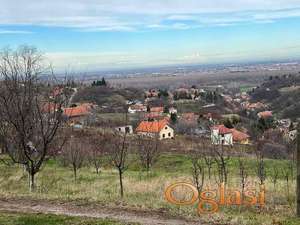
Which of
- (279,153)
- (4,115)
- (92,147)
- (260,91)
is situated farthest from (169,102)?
(4,115)

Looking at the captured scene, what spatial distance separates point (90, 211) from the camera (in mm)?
9164

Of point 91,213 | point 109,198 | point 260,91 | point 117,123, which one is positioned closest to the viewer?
point 91,213

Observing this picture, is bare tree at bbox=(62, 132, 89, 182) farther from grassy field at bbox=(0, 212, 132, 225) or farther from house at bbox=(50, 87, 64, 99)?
grassy field at bbox=(0, 212, 132, 225)

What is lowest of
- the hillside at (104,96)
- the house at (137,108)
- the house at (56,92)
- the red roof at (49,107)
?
the house at (137,108)

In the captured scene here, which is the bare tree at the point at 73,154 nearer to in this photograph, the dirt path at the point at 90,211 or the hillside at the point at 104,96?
the dirt path at the point at 90,211

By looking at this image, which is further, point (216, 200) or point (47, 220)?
point (216, 200)

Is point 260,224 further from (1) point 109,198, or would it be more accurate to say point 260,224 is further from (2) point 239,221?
(1) point 109,198

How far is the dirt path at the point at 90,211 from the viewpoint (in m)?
8.23

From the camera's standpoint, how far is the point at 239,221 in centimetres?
783

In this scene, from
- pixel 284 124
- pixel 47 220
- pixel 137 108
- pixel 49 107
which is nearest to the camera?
pixel 47 220

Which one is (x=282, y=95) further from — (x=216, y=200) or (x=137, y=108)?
(x=216, y=200)

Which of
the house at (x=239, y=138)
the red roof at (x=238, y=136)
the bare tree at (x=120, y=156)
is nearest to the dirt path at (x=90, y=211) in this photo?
the bare tree at (x=120, y=156)

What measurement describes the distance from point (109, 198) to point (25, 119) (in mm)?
3919

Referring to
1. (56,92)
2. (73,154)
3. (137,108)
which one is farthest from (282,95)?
(56,92)
